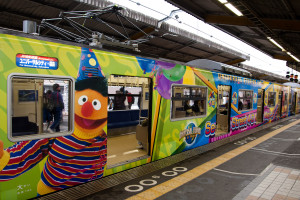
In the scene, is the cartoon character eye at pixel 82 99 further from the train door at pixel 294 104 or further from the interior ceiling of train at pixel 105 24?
the train door at pixel 294 104

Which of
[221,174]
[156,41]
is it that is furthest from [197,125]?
[156,41]

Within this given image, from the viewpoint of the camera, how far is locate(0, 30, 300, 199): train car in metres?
2.96

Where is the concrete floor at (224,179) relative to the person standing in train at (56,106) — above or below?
below

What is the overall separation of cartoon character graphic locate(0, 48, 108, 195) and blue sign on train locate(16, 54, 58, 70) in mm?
460

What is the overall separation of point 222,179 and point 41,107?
12.6ft

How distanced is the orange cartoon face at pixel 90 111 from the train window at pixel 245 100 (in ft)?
21.0

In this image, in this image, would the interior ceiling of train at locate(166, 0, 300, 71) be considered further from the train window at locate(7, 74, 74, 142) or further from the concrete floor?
the train window at locate(7, 74, 74, 142)

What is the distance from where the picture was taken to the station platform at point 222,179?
4113mm

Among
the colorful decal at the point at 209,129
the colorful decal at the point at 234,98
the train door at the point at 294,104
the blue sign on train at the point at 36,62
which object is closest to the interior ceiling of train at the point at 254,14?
the colorful decal at the point at 234,98

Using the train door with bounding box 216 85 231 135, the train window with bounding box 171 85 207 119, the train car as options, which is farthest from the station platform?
the train door with bounding box 216 85 231 135

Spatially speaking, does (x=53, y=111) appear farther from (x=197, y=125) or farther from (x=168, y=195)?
(x=197, y=125)

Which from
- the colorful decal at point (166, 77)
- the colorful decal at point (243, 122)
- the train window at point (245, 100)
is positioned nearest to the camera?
the colorful decal at point (166, 77)

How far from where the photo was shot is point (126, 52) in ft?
14.5

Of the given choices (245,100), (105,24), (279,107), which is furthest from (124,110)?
(279,107)
